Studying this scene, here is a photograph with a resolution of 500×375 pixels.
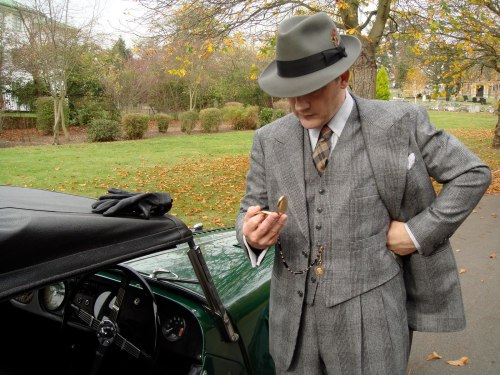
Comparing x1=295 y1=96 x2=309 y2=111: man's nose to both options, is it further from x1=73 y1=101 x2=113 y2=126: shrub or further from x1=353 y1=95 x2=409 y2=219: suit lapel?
x1=73 y1=101 x2=113 y2=126: shrub

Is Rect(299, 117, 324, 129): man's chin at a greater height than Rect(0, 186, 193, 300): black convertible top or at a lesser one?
greater

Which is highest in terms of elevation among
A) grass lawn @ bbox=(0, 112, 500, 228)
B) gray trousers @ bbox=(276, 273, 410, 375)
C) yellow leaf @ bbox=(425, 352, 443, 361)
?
gray trousers @ bbox=(276, 273, 410, 375)

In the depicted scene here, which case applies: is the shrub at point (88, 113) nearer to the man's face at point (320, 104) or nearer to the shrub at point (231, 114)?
the shrub at point (231, 114)

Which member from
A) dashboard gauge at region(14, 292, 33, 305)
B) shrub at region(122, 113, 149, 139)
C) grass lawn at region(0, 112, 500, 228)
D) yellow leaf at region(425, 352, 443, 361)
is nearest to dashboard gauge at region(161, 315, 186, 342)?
dashboard gauge at region(14, 292, 33, 305)

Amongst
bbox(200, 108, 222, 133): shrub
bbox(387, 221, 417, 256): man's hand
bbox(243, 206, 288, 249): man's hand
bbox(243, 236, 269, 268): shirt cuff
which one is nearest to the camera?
bbox(243, 206, 288, 249): man's hand

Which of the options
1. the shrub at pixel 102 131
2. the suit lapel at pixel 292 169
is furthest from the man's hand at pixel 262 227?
the shrub at pixel 102 131

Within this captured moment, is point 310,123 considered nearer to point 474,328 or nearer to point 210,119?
point 474,328

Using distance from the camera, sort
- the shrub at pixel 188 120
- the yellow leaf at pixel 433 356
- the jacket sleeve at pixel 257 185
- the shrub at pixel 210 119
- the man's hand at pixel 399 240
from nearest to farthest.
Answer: the man's hand at pixel 399 240, the jacket sleeve at pixel 257 185, the yellow leaf at pixel 433 356, the shrub at pixel 188 120, the shrub at pixel 210 119

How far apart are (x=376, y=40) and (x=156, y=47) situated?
13.0 ft

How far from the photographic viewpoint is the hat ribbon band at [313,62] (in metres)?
1.66

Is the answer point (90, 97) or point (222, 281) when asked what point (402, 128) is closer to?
point (222, 281)

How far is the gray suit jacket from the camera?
1638mm

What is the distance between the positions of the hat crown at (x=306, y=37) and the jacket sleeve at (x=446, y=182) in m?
0.44

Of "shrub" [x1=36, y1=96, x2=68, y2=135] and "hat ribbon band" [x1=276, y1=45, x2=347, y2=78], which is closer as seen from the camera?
"hat ribbon band" [x1=276, y1=45, x2=347, y2=78]
